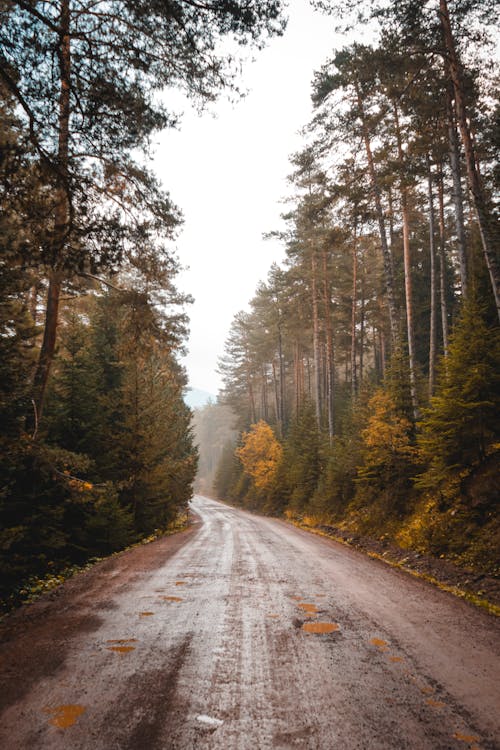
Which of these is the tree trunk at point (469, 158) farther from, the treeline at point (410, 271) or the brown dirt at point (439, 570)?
the brown dirt at point (439, 570)

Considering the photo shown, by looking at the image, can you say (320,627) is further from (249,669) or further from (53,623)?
(53,623)

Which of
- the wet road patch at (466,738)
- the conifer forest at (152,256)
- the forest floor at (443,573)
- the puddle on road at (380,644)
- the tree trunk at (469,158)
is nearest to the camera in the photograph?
the wet road patch at (466,738)

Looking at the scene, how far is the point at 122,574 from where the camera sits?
6992 millimetres

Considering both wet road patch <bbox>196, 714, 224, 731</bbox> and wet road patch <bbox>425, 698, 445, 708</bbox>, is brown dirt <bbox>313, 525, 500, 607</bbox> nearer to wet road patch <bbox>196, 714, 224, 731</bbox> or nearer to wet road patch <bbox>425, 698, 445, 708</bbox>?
wet road patch <bbox>425, 698, 445, 708</bbox>

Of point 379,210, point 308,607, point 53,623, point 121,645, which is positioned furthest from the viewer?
point 379,210

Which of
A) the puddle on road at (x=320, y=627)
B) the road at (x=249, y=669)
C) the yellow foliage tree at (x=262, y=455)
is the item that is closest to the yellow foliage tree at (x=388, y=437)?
the road at (x=249, y=669)

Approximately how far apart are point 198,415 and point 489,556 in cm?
10832

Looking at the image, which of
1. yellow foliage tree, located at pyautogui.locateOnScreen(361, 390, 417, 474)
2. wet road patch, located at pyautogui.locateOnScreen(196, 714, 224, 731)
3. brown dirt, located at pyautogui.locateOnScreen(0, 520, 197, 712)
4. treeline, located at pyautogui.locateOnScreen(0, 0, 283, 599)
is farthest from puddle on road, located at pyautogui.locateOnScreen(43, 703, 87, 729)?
yellow foliage tree, located at pyautogui.locateOnScreen(361, 390, 417, 474)

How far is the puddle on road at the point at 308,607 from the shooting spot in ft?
15.7

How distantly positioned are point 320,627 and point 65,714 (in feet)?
8.96

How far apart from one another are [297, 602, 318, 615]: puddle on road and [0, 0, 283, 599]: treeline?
4.36m

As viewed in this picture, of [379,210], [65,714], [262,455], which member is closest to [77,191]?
[65,714]

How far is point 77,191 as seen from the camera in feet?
18.5

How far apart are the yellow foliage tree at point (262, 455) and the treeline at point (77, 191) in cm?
1962
